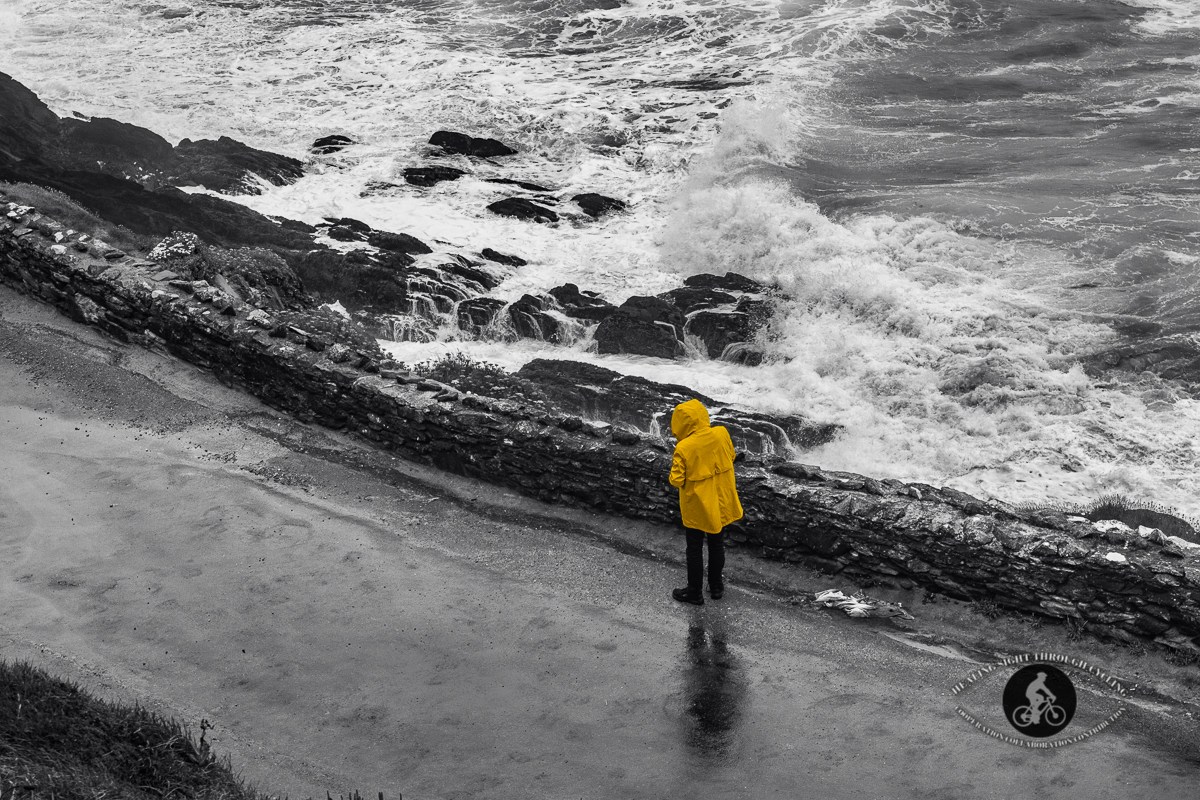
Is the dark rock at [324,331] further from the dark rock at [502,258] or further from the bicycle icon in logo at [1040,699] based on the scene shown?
the bicycle icon in logo at [1040,699]

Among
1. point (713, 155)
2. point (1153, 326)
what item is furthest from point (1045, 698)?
point (713, 155)

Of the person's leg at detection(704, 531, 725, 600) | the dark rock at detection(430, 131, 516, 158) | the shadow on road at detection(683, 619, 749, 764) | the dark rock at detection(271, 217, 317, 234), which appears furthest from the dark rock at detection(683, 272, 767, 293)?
the shadow on road at detection(683, 619, 749, 764)

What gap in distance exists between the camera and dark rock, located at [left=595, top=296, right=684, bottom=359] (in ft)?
57.6

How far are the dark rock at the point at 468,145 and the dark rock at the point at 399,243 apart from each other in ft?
20.1

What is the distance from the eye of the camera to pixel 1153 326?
17.1 meters

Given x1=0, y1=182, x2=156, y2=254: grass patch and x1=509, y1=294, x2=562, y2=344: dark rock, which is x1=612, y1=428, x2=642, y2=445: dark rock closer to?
x1=509, y1=294, x2=562, y2=344: dark rock

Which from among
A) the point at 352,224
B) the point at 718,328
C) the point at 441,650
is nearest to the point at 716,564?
the point at 441,650

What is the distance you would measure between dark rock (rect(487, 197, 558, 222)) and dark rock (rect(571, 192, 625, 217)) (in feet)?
2.71

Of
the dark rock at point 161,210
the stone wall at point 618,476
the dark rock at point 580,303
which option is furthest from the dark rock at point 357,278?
the stone wall at point 618,476

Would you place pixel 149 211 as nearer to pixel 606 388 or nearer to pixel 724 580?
pixel 606 388

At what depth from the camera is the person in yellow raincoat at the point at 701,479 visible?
777 cm

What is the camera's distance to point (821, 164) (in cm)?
2478

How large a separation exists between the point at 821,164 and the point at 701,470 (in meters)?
18.5

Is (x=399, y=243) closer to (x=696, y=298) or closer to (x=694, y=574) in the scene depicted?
(x=696, y=298)
